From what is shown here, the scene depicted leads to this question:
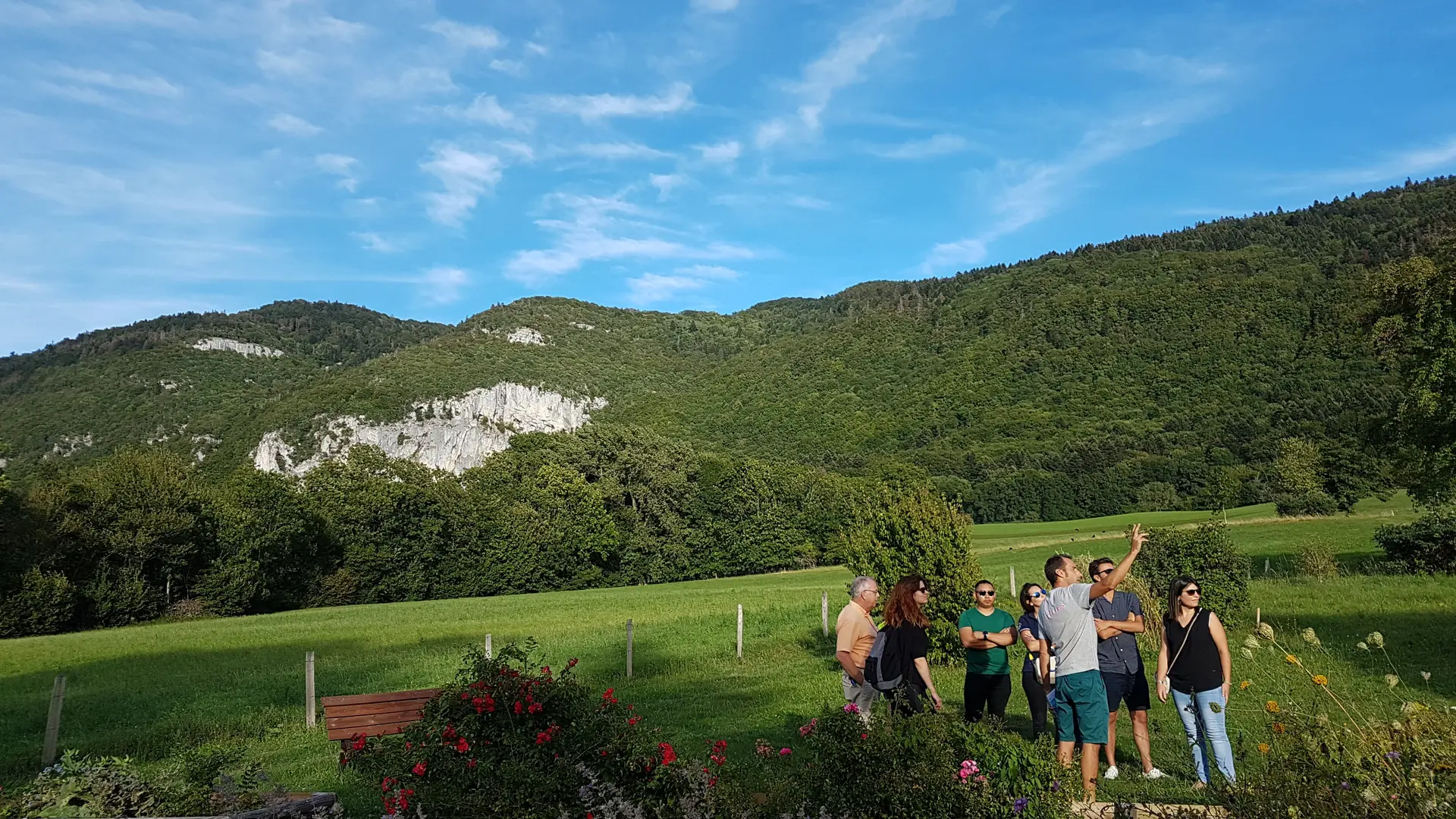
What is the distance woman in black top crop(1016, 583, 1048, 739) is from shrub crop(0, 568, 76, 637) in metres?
41.6

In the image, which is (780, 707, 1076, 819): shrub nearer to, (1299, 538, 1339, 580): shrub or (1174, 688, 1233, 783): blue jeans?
(1174, 688, 1233, 783): blue jeans

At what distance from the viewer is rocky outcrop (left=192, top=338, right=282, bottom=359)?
149875 mm

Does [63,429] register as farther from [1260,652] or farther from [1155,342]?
[1155,342]

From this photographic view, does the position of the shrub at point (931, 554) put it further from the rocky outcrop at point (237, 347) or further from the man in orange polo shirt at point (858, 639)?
the rocky outcrop at point (237, 347)

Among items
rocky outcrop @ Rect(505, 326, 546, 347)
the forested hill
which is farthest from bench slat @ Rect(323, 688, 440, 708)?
rocky outcrop @ Rect(505, 326, 546, 347)

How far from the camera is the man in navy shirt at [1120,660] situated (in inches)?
270

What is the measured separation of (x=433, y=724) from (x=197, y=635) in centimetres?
2783

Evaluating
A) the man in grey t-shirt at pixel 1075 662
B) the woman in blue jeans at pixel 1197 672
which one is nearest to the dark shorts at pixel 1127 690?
the woman in blue jeans at pixel 1197 672

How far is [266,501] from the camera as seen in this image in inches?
1811

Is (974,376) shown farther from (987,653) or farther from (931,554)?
(987,653)

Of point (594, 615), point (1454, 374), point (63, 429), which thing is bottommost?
point (594, 615)

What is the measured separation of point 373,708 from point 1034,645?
6.99 metres

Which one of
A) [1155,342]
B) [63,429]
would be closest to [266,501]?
[63,429]

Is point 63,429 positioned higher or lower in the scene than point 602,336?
lower
